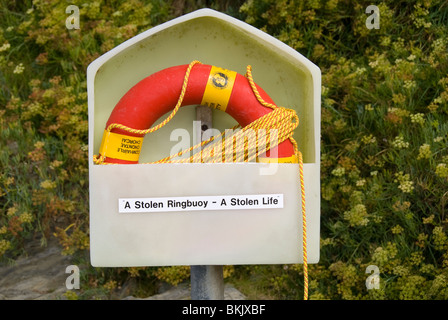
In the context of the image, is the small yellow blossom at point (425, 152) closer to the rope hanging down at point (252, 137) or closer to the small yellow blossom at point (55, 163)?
the rope hanging down at point (252, 137)

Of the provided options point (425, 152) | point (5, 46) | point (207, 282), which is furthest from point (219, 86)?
point (5, 46)

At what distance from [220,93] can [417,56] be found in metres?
1.40

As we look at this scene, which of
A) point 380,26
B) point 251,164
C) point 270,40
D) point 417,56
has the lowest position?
point 251,164

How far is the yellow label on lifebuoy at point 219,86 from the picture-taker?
75.0 inches

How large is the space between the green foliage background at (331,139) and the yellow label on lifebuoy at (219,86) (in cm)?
94

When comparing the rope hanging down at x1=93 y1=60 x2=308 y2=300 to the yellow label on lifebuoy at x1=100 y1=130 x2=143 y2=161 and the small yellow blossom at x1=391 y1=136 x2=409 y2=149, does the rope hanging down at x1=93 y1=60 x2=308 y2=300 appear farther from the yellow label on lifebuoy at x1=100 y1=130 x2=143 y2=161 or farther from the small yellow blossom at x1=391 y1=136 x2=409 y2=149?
the small yellow blossom at x1=391 y1=136 x2=409 y2=149

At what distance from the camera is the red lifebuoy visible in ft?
6.24

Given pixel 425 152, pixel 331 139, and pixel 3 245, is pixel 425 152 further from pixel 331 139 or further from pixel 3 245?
pixel 3 245

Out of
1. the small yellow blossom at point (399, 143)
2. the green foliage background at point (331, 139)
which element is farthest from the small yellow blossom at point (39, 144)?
the small yellow blossom at point (399, 143)

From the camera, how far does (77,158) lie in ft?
9.55

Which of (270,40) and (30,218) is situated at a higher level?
(270,40)

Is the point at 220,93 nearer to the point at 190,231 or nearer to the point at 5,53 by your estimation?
the point at 190,231

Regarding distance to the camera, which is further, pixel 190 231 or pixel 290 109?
pixel 290 109

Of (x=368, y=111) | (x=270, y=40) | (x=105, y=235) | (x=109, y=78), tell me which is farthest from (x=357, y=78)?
(x=105, y=235)
